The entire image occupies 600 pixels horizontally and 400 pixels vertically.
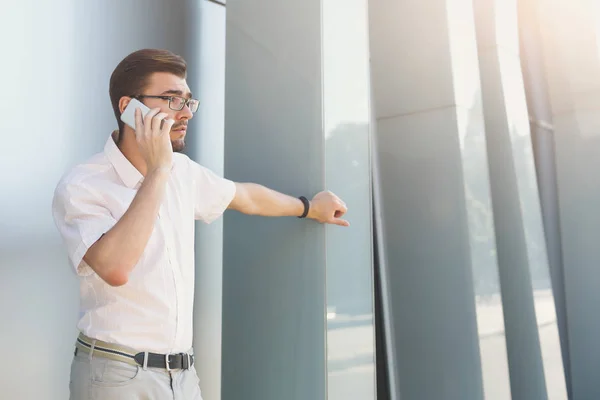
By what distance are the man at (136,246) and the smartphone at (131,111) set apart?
1.6 inches

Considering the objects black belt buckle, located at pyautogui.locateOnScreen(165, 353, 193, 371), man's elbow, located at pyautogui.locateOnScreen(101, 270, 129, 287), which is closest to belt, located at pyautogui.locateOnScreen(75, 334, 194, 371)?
black belt buckle, located at pyautogui.locateOnScreen(165, 353, 193, 371)

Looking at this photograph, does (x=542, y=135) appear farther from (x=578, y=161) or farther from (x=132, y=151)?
(x=132, y=151)

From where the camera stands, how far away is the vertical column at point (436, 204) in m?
4.59

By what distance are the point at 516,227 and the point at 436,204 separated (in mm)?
1075

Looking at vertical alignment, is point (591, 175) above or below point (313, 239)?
above

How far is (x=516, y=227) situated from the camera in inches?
215

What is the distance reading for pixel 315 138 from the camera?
10.00 ft

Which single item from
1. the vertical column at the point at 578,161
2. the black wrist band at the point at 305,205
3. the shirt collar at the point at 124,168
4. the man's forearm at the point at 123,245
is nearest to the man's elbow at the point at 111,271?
the man's forearm at the point at 123,245

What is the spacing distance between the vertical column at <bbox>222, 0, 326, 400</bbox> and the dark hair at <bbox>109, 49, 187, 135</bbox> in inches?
36.3

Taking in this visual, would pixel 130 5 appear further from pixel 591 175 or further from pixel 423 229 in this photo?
pixel 591 175

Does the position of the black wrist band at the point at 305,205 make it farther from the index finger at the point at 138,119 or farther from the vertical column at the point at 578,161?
the vertical column at the point at 578,161

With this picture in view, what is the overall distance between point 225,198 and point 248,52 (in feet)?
3.61

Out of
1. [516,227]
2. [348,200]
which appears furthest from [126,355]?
[516,227]

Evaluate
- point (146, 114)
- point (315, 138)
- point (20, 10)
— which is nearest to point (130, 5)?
point (20, 10)
